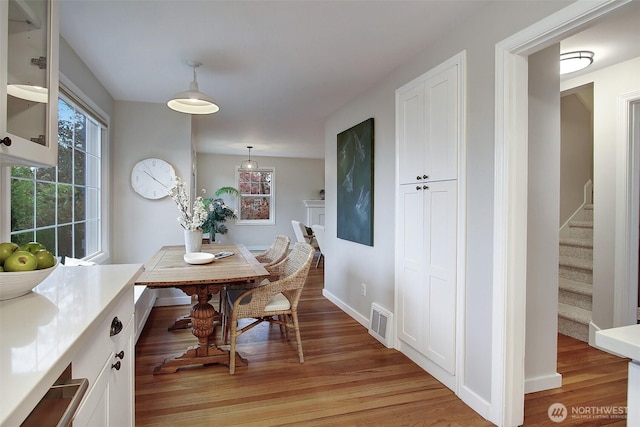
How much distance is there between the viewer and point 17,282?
1000 millimetres

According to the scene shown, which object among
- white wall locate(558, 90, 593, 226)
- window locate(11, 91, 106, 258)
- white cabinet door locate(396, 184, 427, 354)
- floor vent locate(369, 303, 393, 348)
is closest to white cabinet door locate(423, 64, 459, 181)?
white cabinet door locate(396, 184, 427, 354)

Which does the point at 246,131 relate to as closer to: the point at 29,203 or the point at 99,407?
the point at 29,203

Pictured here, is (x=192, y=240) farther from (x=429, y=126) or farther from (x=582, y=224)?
(x=582, y=224)

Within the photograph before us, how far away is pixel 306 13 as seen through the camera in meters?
2.03

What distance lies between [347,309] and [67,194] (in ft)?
9.43

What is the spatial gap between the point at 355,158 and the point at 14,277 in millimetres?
2971

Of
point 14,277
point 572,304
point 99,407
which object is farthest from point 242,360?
point 572,304

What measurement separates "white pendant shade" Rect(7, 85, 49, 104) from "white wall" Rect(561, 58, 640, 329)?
382cm

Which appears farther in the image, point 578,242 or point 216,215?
point 216,215

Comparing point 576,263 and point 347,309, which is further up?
point 576,263

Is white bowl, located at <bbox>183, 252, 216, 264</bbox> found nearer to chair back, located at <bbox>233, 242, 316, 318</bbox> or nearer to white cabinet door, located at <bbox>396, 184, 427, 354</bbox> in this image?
chair back, located at <bbox>233, 242, 316, 318</bbox>

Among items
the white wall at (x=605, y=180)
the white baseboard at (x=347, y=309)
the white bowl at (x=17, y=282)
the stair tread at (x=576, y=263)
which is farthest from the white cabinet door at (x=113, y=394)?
the stair tread at (x=576, y=263)
